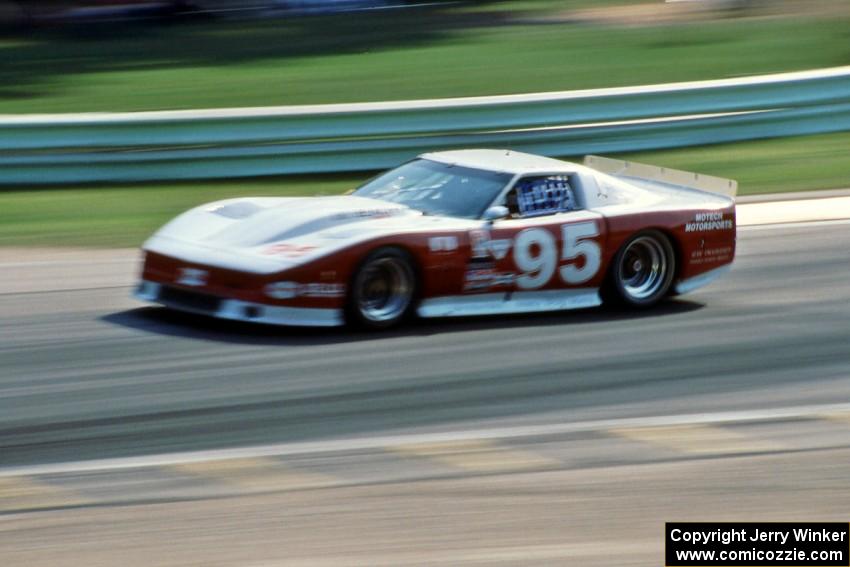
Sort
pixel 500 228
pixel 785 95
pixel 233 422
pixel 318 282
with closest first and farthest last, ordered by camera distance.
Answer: pixel 233 422, pixel 318 282, pixel 500 228, pixel 785 95

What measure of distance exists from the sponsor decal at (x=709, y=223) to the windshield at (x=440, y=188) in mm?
1559

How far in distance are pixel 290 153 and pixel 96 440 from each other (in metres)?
7.61

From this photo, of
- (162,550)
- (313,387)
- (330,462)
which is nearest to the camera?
(162,550)

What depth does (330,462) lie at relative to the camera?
20.6 feet

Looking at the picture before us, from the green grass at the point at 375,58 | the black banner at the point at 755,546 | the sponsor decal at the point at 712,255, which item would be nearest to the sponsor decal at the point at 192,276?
the sponsor decal at the point at 712,255

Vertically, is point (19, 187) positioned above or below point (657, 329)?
above

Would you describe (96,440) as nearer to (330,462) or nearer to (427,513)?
(330,462)

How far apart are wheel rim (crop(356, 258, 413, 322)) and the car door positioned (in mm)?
473

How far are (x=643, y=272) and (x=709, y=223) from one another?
62 centimetres

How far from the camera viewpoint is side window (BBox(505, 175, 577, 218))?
930 cm

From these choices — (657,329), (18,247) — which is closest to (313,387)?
(657,329)

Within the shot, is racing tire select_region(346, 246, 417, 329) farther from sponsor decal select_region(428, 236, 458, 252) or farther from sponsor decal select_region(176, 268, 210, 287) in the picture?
sponsor decal select_region(176, 268, 210, 287)

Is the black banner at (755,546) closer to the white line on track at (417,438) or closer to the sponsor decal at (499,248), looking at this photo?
the white line on track at (417,438)

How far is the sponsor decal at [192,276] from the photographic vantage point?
8.33m
